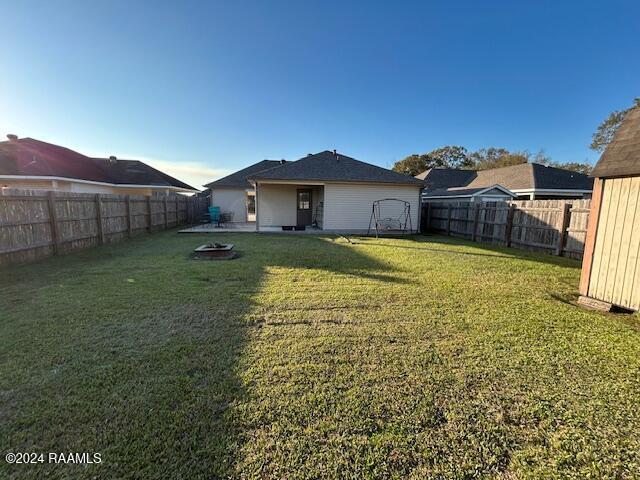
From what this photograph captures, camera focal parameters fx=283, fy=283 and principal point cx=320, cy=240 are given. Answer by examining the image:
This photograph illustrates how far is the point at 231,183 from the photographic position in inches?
746

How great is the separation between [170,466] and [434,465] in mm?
1504

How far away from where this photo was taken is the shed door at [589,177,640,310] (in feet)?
12.6

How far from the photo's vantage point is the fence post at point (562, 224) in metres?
8.19

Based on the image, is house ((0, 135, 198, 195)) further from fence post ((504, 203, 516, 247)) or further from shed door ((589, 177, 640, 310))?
fence post ((504, 203, 516, 247))

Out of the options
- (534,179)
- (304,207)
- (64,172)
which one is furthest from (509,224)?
(64,172)

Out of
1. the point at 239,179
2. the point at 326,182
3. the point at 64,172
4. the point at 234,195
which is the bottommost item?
the point at 234,195

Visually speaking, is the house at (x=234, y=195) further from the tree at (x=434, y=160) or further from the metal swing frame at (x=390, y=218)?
the tree at (x=434, y=160)

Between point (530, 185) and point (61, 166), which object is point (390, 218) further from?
point (61, 166)


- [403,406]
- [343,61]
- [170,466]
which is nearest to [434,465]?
[403,406]

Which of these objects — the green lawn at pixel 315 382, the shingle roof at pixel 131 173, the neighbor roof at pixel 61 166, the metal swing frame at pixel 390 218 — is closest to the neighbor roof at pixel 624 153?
the green lawn at pixel 315 382

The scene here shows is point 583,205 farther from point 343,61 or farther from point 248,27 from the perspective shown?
point 248,27

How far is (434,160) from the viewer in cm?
4250

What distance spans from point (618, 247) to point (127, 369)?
246 inches

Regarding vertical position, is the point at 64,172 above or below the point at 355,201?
above
